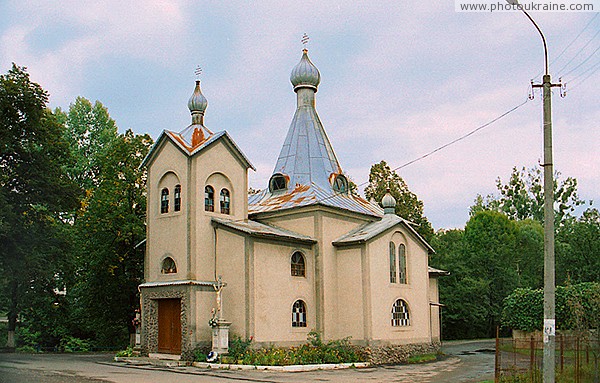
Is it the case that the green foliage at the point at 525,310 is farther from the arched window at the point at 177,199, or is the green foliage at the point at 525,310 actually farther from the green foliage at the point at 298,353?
the arched window at the point at 177,199

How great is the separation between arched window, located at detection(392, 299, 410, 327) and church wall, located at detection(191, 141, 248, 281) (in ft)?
25.1

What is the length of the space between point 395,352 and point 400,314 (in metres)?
1.78

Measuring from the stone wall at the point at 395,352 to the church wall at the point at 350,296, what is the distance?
0.78 meters

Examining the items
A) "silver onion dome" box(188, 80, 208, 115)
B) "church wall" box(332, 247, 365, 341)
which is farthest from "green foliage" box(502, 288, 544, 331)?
"silver onion dome" box(188, 80, 208, 115)

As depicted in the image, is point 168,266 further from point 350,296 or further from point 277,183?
point 350,296

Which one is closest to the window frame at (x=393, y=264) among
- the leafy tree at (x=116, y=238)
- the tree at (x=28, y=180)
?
the leafy tree at (x=116, y=238)

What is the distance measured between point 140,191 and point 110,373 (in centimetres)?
1437

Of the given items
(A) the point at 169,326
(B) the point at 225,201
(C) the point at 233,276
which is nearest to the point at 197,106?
(B) the point at 225,201

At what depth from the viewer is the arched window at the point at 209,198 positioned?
26.0m

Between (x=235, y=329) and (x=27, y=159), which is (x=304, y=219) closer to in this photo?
(x=235, y=329)

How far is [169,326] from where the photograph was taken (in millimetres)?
25047

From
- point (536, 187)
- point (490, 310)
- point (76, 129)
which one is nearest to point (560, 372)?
point (490, 310)

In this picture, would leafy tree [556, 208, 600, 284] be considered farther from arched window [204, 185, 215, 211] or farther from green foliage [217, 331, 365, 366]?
arched window [204, 185, 215, 211]

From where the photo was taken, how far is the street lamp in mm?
13039
